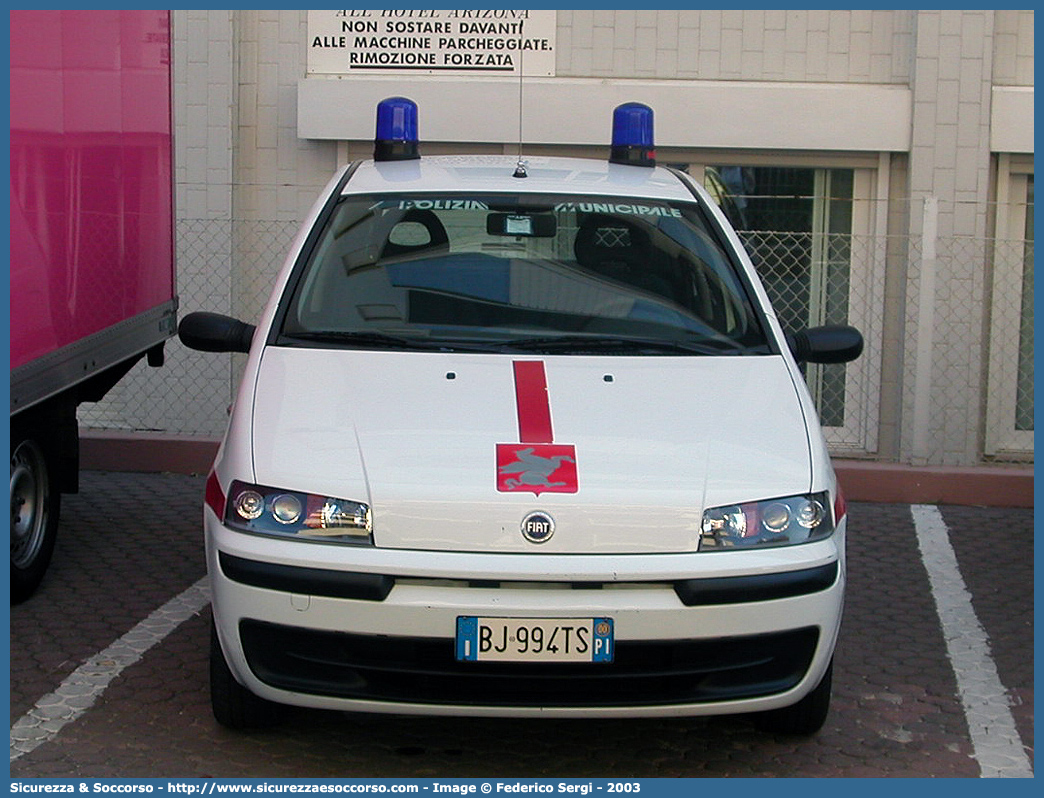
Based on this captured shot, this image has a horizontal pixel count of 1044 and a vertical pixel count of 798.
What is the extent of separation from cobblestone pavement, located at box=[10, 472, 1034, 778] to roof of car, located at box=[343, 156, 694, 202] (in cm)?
189

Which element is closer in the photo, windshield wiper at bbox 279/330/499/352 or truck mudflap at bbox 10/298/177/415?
windshield wiper at bbox 279/330/499/352

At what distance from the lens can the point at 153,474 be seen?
30.2ft

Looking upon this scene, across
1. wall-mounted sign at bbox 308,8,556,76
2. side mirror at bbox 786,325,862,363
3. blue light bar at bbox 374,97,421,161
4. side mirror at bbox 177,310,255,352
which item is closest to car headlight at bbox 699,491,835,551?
side mirror at bbox 786,325,862,363

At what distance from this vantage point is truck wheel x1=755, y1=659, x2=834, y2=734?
4715 mm

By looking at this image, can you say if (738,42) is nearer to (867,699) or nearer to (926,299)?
(926,299)

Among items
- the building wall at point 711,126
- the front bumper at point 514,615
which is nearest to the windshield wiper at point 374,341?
the front bumper at point 514,615

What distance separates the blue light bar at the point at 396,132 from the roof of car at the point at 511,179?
120 mm

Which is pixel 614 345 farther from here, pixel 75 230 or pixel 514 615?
pixel 75 230

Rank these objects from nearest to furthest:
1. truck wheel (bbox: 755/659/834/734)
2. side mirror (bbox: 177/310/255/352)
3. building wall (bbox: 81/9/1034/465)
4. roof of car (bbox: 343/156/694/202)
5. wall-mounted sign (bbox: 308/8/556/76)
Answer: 1. truck wheel (bbox: 755/659/834/734)
2. side mirror (bbox: 177/310/255/352)
3. roof of car (bbox: 343/156/694/202)
4. building wall (bbox: 81/9/1034/465)
5. wall-mounted sign (bbox: 308/8/556/76)

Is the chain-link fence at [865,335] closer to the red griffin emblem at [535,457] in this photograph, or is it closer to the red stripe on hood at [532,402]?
the red stripe on hood at [532,402]

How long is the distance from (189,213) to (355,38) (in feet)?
5.16

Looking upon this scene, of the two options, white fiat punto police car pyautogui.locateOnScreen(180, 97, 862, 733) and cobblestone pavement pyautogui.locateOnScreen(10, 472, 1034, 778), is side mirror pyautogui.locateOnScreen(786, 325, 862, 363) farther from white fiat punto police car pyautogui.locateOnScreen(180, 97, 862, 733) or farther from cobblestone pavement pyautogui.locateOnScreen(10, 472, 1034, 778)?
cobblestone pavement pyautogui.locateOnScreen(10, 472, 1034, 778)

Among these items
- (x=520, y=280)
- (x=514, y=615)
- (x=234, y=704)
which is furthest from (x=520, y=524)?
(x=520, y=280)

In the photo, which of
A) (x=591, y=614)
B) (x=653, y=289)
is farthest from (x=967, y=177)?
(x=591, y=614)
